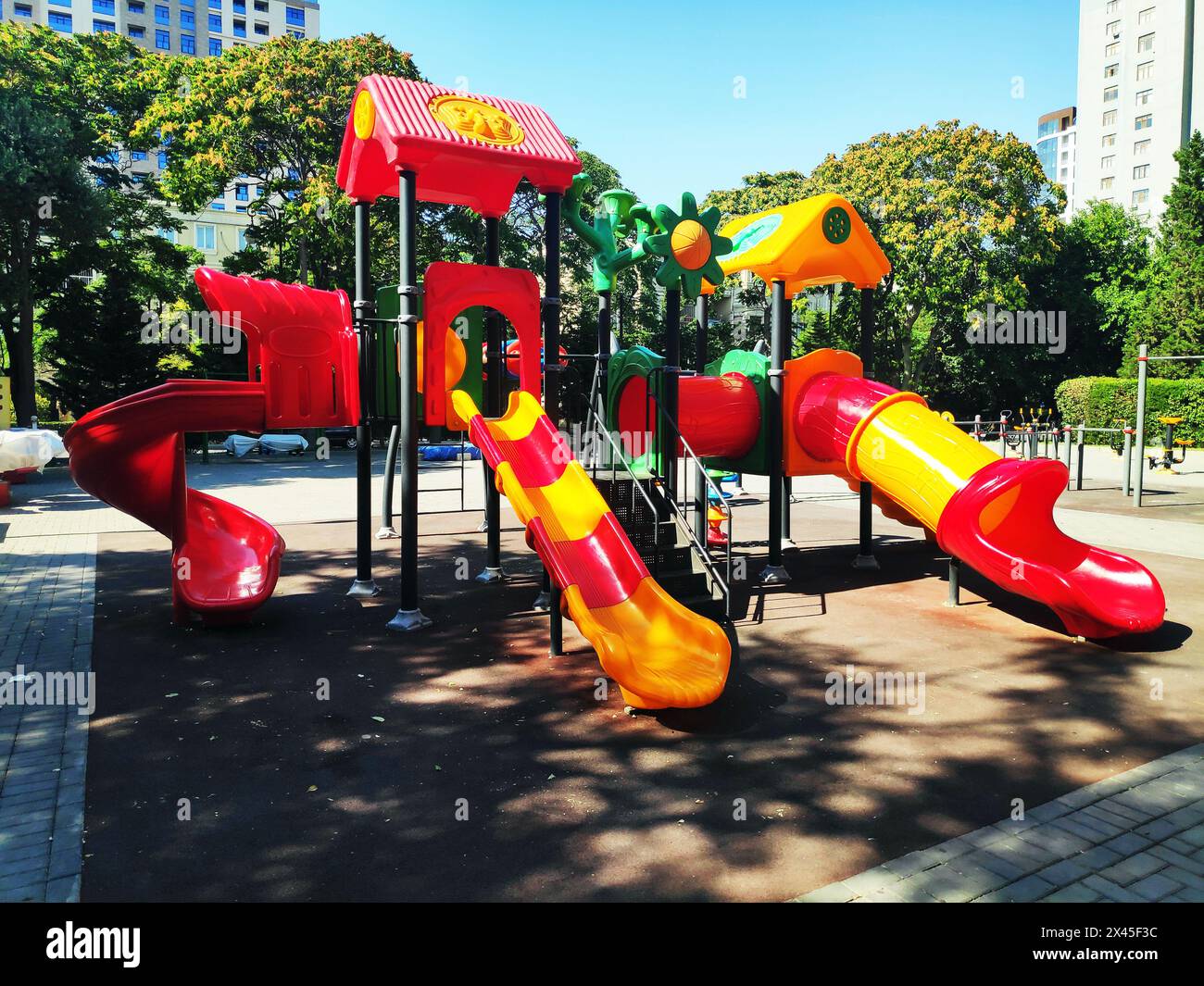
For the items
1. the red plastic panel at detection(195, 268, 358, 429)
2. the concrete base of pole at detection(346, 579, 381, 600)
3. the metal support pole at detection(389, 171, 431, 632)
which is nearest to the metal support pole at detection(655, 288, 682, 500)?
the metal support pole at detection(389, 171, 431, 632)

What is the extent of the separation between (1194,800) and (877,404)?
18.9 feet

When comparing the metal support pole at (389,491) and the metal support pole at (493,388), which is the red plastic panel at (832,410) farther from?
the metal support pole at (389,491)

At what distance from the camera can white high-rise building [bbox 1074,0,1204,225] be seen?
53.7m

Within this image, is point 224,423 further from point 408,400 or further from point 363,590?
point 363,590

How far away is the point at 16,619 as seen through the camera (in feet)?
28.6

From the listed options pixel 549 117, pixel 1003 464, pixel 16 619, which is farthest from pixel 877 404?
pixel 16 619

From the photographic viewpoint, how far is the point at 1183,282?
33.1m

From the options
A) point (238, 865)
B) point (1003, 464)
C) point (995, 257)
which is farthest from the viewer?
point (995, 257)

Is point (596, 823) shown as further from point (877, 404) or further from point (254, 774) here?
point (877, 404)

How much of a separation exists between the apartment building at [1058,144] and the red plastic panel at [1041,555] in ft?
390

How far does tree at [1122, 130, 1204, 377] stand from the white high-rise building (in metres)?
18.1

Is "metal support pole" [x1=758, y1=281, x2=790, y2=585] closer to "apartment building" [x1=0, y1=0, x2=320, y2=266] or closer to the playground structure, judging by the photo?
the playground structure

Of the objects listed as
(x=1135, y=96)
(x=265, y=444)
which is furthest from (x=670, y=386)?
(x=1135, y=96)
